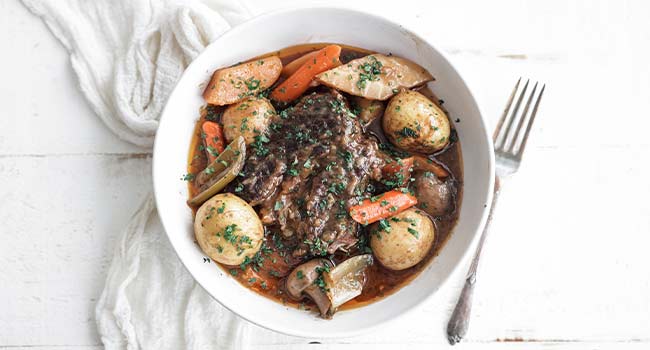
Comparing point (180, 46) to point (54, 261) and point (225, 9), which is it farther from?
point (54, 261)

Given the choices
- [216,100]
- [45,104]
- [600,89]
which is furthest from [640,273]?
[45,104]

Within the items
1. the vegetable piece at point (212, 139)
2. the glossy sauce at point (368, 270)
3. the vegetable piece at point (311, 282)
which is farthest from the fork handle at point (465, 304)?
the vegetable piece at point (212, 139)

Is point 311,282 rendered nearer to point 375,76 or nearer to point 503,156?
point 375,76

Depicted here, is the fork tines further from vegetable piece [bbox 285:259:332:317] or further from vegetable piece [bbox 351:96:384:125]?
vegetable piece [bbox 285:259:332:317]

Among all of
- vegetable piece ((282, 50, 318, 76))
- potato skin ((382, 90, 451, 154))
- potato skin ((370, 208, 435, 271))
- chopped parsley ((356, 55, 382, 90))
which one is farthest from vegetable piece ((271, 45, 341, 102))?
potato skin ((370, 208, 435, 271))

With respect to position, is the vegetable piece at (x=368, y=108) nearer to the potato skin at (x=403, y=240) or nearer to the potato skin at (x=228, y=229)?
the potato skin at (x=403, y=240)
